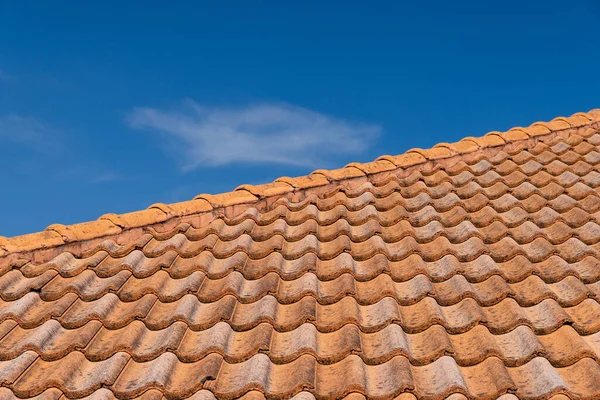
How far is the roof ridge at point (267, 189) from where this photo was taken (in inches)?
185

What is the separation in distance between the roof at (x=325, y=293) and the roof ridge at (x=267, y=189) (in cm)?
2

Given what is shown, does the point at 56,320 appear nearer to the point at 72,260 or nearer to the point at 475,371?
the point at 72,260

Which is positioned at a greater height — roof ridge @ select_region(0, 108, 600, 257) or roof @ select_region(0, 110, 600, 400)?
roof ridge @ select_region(0, 108, 600, 257)

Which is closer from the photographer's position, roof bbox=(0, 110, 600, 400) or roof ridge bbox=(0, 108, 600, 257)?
roof bbox=(0, 110, 600, 400)

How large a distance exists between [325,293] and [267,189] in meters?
2.01

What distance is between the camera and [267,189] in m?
5.55

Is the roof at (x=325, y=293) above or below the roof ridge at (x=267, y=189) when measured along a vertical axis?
below

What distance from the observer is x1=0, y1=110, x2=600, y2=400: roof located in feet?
9.34

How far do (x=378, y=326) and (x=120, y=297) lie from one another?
152cm

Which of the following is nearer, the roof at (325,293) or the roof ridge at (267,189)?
the roof at (325,293)

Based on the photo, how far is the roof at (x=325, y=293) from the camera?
9.34 feet

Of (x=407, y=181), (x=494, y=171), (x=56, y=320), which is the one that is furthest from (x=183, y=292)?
(x=494, y=171)

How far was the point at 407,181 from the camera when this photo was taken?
5.76 m

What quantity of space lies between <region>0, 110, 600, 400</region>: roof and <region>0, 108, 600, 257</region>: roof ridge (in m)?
0.02
